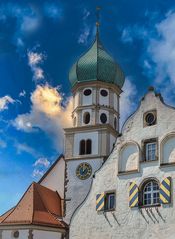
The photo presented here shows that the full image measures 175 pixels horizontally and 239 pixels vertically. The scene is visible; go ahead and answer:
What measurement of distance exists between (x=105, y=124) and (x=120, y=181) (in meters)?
11.3

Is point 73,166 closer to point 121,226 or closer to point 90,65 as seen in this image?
point 90,65

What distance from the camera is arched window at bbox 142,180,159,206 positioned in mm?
24734

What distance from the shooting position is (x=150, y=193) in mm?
25000

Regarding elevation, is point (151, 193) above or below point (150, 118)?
below

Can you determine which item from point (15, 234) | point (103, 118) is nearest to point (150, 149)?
point (15, 234)

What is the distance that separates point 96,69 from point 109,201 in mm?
15976

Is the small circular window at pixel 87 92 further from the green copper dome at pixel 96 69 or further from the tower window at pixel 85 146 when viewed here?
the tower window at pixel 85 146

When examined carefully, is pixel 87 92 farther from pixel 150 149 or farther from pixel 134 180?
pixel 134 180

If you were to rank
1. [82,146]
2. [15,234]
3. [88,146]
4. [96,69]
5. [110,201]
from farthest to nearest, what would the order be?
[96,69]
[82,146]
[88,146]
[15,234]
[110,201]

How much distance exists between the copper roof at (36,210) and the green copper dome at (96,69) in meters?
10.3

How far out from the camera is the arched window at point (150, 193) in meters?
24.7

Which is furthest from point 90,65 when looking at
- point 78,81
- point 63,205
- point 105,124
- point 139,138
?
point 139,138

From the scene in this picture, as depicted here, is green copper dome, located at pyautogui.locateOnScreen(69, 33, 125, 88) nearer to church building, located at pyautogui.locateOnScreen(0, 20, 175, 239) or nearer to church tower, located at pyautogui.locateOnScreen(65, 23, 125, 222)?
church tower, located at pyautogui.locateOnScreen(65, 23, 125, 222)

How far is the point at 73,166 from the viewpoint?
37.0 meters
